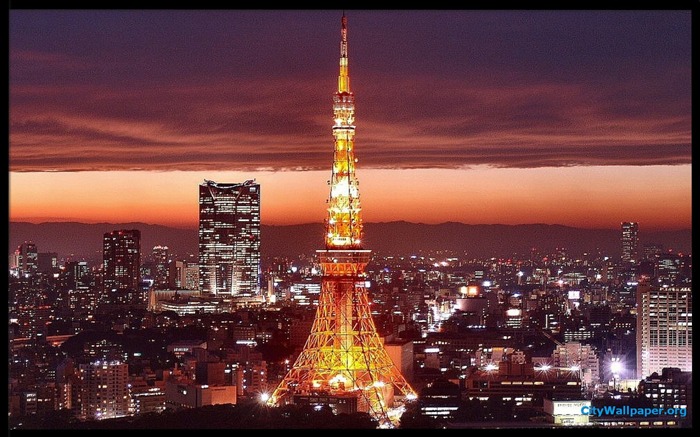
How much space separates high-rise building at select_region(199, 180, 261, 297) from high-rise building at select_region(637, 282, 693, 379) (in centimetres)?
263

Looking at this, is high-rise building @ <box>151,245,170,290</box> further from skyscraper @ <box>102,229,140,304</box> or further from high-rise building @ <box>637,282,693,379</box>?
high-rise building @ <box>637,282,693,379</box>

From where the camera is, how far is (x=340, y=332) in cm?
752

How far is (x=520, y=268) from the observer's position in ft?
27.6

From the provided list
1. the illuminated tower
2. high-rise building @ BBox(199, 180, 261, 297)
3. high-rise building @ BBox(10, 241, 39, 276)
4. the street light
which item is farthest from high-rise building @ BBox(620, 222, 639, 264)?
high-rise building @ BBox(10, 241, 39, 276)

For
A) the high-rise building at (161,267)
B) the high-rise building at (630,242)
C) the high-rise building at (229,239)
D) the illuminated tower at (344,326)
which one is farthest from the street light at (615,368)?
the high-rise building at (161,267)

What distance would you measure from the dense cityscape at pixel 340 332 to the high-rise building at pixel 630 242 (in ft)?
0.05

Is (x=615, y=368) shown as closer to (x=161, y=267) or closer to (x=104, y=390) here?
(x=161, y=267)

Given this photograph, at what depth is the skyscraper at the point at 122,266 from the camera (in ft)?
26.5

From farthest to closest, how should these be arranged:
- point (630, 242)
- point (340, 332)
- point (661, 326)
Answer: point (661, 326) < point (630, 242) < point (340, 332)

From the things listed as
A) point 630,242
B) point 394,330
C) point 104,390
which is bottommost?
point 104,390

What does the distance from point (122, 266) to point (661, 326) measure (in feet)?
12.3

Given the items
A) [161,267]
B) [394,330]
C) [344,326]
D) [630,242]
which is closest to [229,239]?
[161,267]
